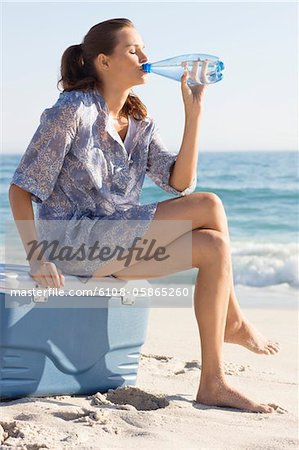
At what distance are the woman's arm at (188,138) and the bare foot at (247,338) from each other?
0.59m

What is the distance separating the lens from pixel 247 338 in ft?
11.9

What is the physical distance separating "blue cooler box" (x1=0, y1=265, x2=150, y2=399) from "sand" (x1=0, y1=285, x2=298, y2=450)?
75 millimetres

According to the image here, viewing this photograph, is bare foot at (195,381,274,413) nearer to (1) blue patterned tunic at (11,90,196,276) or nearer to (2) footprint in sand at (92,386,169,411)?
(2) footprint in sand at (92,386,169,411)

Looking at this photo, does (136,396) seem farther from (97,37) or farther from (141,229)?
(97,37)

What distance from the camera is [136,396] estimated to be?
3.46 metres

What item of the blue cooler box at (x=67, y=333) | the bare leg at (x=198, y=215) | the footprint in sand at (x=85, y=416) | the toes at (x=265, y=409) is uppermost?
the bare leg at (x=198, y=215)

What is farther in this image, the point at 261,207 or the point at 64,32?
the point at 64,32

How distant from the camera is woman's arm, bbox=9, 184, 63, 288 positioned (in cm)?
330

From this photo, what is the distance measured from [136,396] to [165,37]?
9.90 metres

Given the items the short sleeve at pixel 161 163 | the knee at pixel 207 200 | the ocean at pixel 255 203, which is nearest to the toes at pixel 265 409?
the knee at pixel 207 200

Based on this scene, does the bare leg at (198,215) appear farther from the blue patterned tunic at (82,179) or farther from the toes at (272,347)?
the toes at (272,347)

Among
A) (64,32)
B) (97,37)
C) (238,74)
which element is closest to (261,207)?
(64,32)

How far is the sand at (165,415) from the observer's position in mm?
2930

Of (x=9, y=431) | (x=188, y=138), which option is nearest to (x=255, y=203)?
(x=188, y=138)
